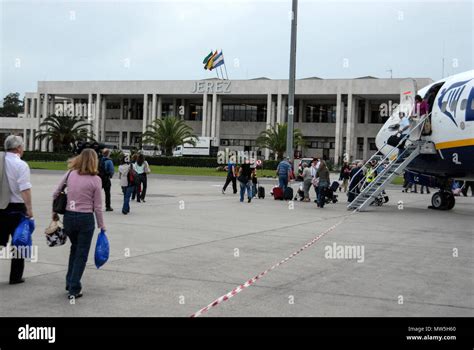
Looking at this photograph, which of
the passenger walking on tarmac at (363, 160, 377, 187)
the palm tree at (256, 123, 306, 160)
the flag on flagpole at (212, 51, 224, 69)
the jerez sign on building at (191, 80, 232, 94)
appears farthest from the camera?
the jerez sign on building at (191, 80, 232, 94)

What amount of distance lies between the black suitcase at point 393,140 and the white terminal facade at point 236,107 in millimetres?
51434

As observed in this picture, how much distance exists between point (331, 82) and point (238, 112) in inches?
655

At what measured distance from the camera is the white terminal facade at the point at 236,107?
7681 cm

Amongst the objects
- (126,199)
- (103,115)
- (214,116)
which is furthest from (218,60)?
(126,199)

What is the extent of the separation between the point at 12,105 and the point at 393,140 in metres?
156

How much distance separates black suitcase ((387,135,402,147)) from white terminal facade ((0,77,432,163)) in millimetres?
51434

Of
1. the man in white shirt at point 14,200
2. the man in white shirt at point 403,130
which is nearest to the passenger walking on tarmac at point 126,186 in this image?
the man in white shirt at point 14,200

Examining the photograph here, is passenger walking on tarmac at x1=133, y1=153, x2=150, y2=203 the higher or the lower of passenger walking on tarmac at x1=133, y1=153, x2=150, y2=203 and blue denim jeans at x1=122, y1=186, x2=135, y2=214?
the higher

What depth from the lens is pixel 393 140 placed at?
21719 mm

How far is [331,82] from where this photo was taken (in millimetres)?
75938

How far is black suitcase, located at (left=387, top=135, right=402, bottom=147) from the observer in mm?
21411

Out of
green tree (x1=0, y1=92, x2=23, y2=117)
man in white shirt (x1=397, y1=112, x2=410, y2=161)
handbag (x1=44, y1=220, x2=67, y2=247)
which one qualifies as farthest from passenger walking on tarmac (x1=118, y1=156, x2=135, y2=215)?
green tree (x1=0, y1=92, x2=23, y2=117)

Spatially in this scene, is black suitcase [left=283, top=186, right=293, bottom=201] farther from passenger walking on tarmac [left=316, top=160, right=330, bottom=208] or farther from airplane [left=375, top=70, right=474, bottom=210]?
airplane [left=375, top=70, right=474, bottom=210]
